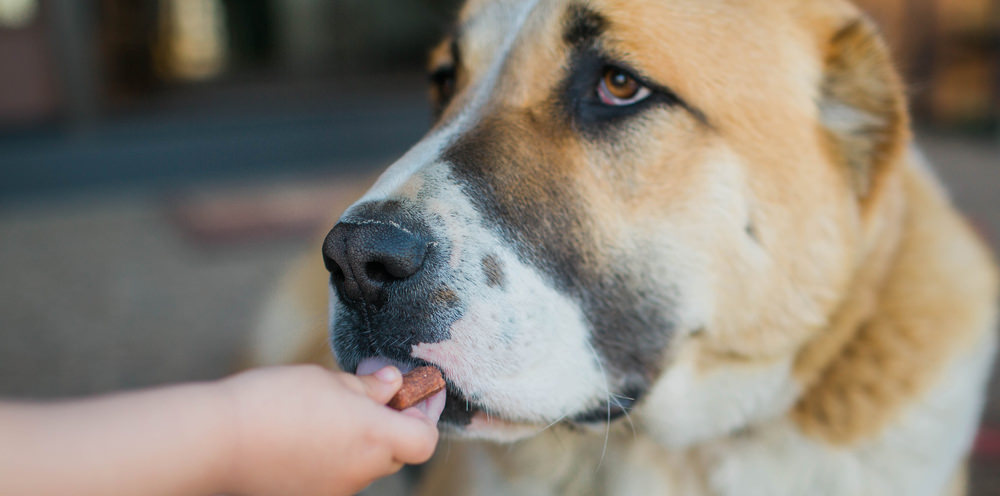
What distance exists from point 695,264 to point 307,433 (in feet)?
2.89

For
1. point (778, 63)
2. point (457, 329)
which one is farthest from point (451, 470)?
point (778, 63)

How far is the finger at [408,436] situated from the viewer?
107cm

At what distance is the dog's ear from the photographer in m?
1.67

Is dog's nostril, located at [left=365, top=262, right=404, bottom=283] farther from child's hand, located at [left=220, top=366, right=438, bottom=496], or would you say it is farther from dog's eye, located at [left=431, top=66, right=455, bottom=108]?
dog's eye, located at [left=431, top=66, right=455, bottom=108]

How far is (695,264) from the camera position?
1577 mm

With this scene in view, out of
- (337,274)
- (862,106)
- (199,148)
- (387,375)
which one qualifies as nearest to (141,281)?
(199,148)

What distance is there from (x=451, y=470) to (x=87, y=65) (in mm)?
6291

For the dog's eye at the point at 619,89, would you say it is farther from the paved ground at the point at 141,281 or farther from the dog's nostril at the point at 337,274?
the paved ground at the point at 141,281

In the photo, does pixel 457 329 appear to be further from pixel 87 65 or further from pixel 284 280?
pixel 87 65

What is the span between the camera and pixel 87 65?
6809 millimetres

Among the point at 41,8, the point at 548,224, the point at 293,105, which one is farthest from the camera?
the point at 293,105

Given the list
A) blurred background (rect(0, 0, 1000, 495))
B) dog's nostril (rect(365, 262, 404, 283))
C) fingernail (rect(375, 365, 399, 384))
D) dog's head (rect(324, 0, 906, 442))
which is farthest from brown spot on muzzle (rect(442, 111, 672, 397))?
blurred background (rect(0, 0, 1000, 495))

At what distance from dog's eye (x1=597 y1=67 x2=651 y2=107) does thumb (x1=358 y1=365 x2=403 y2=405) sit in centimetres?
78

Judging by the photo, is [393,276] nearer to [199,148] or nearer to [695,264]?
[695,264]
